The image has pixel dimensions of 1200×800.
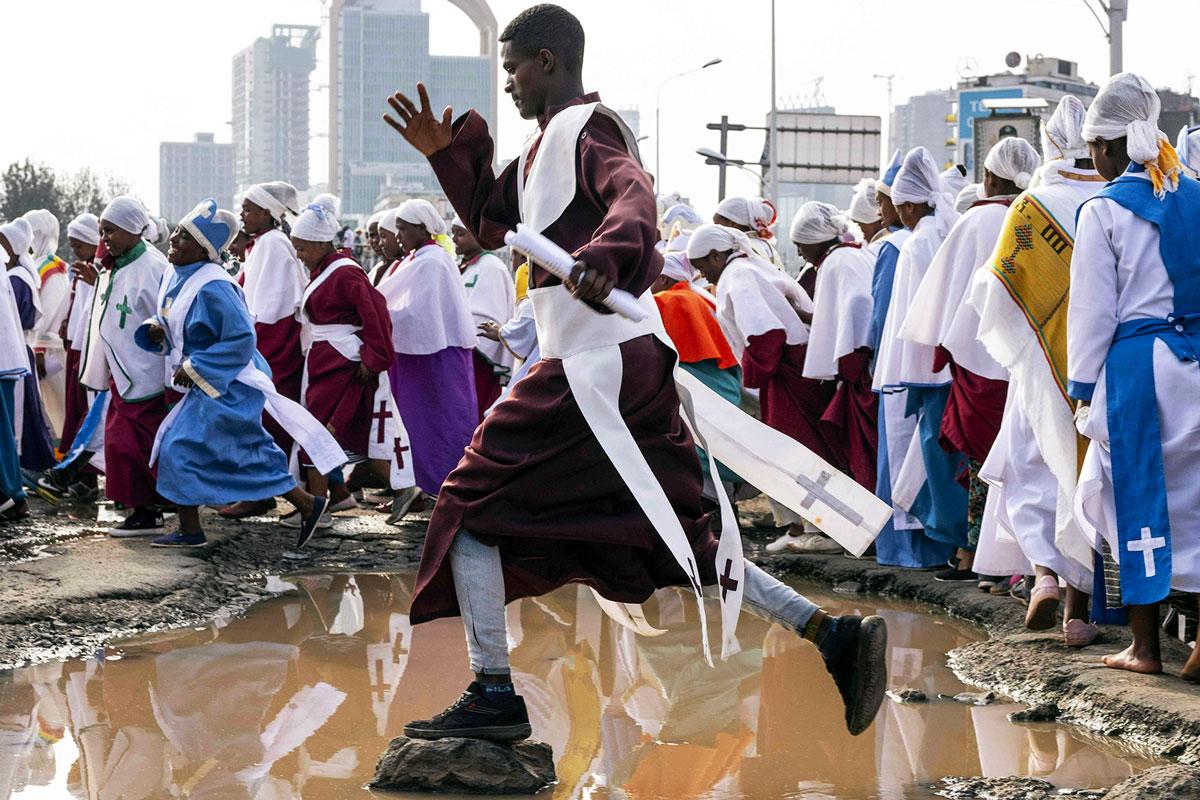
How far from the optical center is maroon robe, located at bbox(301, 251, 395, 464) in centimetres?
999

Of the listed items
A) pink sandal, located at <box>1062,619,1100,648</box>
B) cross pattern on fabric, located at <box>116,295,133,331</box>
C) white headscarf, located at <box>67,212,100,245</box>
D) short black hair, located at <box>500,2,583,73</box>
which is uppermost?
short black hair, located at <box>500,2,583,73</box>

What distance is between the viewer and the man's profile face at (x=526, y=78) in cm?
479

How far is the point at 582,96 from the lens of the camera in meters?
4.81

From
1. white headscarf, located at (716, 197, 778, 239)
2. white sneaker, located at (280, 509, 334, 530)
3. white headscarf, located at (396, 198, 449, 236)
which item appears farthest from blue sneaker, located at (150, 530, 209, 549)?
white headscarf, located at (716, 197, 778, 239)

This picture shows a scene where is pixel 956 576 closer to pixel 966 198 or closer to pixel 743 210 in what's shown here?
pixel 966 198

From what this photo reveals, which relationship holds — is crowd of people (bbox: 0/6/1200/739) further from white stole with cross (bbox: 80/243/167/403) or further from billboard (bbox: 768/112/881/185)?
billboard (bbox: 768/112/881/185)

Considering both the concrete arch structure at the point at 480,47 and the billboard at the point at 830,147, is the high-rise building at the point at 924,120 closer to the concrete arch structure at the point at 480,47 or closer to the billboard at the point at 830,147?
the concrete arch structure at the point at 480,47

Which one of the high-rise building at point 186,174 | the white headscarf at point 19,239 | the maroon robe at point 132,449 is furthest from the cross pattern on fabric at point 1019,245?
the high-rise building at point 186,174

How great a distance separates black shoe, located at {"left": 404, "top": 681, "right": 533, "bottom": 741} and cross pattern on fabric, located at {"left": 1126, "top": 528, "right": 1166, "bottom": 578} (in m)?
1.97

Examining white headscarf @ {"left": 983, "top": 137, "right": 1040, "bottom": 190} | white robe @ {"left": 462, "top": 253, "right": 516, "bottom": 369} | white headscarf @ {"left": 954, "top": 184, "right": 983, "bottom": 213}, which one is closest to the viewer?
white headscarf @ {"left": 983, "top": 137, "right": 1040, "bottom": 190}

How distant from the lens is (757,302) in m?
9.48

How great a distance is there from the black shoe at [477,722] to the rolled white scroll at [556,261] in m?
1.15

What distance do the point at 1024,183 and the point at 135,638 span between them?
4.08 meters

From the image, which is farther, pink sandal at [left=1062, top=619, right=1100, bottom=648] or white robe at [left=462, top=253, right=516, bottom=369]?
white robe at [left=462, top=253, right=516, bottom=369]
